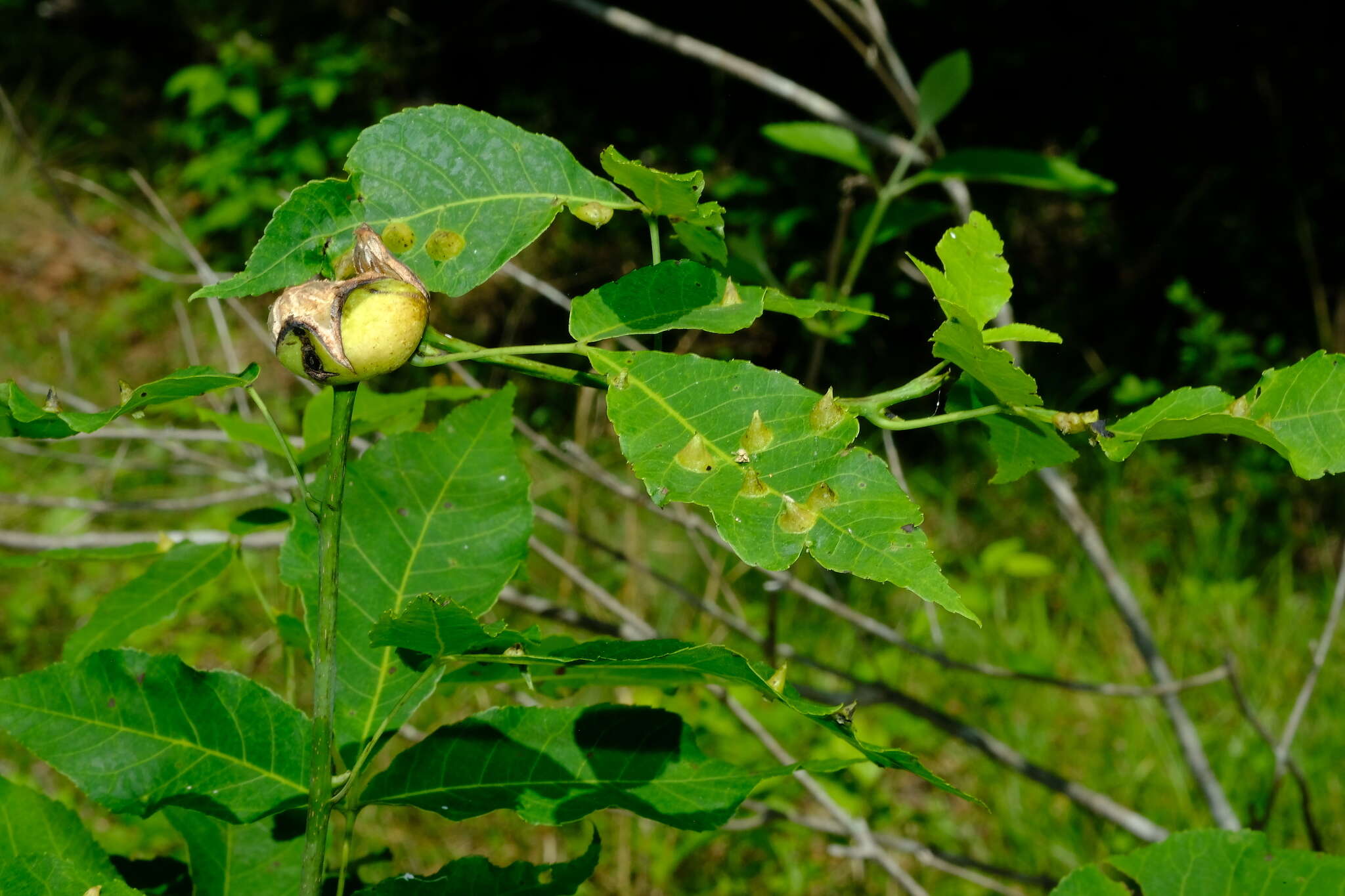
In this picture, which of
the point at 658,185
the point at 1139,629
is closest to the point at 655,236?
the point at 658,185

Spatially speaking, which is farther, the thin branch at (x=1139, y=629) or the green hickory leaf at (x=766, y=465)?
the thin branch at (x=1139, y=629)

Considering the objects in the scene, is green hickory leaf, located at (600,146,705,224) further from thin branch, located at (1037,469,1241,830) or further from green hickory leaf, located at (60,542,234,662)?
thin branch, located at (1037,469,1241,830)

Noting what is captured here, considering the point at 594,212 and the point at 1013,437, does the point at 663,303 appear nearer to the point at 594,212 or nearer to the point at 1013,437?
the point at 594,212

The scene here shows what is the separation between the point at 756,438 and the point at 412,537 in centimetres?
26

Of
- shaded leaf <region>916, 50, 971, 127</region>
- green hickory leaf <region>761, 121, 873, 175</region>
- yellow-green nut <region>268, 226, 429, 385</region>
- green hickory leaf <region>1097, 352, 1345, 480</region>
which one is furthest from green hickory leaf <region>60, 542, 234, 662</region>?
shaded leaf <region>916, 50, 971, 127</region>

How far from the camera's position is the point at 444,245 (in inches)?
23.3

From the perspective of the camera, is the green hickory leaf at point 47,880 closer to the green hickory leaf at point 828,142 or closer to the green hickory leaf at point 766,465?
the green hickory leaf at point 766,465

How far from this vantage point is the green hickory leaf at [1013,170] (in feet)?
3.76

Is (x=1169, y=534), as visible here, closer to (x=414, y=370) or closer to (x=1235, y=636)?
(x=1235, y=636)

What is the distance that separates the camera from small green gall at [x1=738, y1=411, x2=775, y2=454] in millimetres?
535

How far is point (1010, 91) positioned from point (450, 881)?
3790 millimetres

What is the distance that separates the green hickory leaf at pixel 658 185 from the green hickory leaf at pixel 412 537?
0.16 metres

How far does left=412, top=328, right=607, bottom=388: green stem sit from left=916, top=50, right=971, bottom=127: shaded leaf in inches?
32.3

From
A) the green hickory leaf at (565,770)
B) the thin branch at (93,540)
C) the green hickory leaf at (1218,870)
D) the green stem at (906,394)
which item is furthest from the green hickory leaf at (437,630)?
the thin branch at (93,540)
